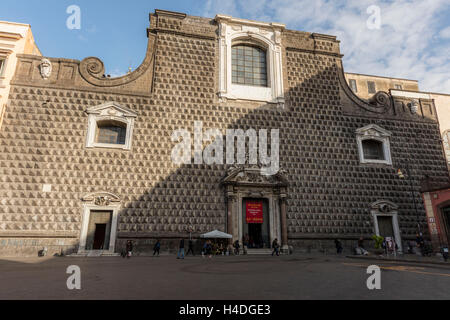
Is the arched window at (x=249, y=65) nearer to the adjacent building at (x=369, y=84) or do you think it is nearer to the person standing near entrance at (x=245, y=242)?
the person standing near entrance at (x=245, y=242)

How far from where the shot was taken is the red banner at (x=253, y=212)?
15.1 metres

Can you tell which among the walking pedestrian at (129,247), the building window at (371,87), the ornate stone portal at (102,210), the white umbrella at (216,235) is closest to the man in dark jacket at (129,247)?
the walking pedestrian at (129,247)

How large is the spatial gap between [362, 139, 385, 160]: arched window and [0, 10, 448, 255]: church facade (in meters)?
0.07

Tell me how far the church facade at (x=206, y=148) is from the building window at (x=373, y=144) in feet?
0.24

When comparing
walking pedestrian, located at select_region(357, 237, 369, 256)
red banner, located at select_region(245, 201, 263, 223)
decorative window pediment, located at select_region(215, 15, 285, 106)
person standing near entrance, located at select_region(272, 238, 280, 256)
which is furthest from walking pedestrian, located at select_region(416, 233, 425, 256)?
decorative window pediment, located at select_region(215, 15, 285, 106)

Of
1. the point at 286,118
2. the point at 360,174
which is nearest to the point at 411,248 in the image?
the point at 360,174

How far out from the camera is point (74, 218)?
13.1 metres

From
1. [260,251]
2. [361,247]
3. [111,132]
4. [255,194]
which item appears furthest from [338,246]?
[111,132]

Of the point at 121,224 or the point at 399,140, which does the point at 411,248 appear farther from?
the point at 121,224

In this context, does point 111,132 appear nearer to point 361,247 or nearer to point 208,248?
point 208,248

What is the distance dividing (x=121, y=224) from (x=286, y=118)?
35.5 feet

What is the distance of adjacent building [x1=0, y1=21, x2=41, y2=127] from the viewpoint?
14.2 metres
